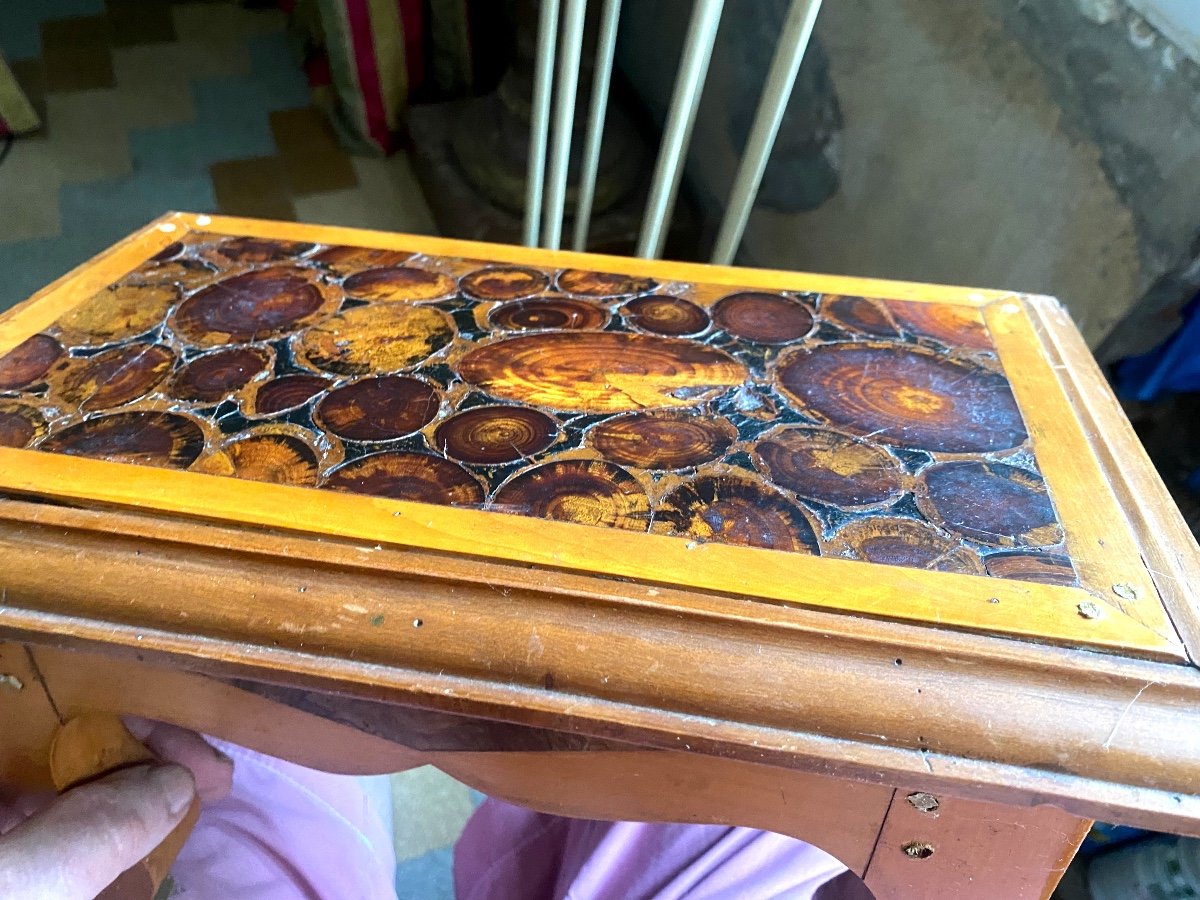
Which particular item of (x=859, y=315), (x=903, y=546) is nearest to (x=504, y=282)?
(x=859, y=315)

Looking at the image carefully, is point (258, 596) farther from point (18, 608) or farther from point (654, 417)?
point (654, 417)

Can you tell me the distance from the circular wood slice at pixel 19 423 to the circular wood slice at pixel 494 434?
0.25 metres

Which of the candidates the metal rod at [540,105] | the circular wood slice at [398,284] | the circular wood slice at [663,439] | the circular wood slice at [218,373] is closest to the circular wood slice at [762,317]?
the circular wood slice at [663,439]

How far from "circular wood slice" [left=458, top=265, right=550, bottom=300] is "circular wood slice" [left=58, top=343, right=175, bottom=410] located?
8.9 inches

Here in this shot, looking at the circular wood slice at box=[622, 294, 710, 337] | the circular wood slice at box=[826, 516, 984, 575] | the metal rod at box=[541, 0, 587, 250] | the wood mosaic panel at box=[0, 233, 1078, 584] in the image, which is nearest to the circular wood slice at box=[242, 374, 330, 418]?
the wood mosaic panel at box=[0, 233, 1078, 584]

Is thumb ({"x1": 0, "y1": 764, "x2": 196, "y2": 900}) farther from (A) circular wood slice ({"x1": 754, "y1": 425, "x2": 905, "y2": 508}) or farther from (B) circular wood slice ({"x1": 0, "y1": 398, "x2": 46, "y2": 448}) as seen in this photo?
(A) circular wood slice ({"x1": 754, "y1": 425, "x2": 905, "y2": 508})

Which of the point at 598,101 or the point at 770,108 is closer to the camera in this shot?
the point at 770,108

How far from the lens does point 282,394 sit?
0.53 m

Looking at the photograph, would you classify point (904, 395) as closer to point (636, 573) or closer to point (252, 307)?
point (636, 573)

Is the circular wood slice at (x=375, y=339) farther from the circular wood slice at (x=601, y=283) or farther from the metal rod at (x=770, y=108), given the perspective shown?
the metal rod at (x=770, y=108)

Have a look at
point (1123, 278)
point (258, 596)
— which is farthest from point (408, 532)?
point (1123, 278)

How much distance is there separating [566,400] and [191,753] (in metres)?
0.39

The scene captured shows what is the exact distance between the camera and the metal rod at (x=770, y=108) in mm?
744

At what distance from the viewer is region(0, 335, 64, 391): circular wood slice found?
54 centimetres
